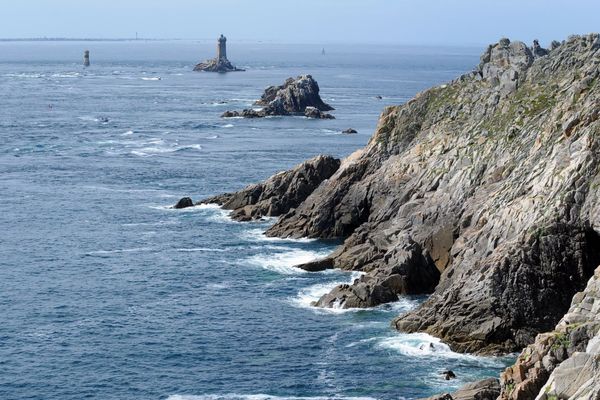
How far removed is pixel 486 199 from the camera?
86.9 metres

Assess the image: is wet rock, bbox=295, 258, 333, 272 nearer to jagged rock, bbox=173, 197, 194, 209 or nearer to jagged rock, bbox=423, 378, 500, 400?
jagged rock, bbox=173, 197, 194, 209

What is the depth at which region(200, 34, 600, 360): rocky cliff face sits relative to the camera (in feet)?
239

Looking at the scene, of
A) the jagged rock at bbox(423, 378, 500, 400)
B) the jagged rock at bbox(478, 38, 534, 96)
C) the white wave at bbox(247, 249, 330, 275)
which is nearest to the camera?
the jagged rock at bbox(423, 378, 500, 400)

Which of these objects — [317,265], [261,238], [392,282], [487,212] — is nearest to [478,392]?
[392,282]

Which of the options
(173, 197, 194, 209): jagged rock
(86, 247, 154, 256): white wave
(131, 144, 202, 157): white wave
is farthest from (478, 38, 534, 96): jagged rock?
(131, 144, 202, 157): white wave

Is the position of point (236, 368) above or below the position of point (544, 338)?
below

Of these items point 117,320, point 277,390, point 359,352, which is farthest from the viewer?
point 117,320

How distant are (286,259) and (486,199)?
20.1 meters

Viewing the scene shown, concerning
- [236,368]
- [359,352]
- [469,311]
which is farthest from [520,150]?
[236,368]

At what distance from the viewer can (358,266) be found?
9144 centimetres

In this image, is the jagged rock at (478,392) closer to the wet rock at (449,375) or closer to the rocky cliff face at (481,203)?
the wet rock at (449,375)

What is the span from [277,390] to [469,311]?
1568cm

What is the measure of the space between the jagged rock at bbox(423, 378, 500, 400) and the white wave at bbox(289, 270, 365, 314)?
2238 cm

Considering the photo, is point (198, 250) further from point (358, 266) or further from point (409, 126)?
point (409, 126)
